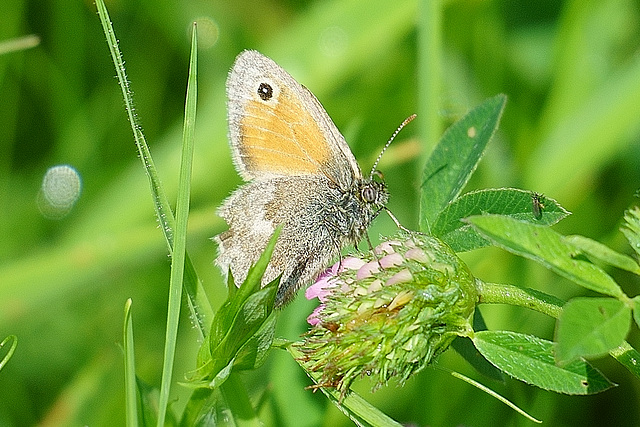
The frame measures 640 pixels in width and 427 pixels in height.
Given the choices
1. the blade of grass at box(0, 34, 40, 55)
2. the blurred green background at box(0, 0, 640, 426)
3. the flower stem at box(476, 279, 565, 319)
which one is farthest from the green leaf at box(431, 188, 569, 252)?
the blade of grass at box(0, 34, 40, 55)

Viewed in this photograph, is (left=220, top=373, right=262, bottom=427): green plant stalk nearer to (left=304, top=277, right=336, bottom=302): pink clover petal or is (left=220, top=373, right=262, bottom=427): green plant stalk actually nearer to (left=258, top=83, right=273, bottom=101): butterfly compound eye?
(left=304, top=277, right=336, bottom=302): pink clover petal

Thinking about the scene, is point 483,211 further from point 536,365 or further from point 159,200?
point 159,200

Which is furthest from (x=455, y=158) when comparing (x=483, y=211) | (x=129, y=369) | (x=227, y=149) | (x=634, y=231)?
(x=227, y=149)

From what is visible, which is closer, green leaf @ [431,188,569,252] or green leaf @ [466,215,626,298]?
green leaf @ [466,215,626,298]

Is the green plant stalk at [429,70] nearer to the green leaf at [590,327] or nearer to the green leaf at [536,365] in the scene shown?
the green leaf at [536,365]

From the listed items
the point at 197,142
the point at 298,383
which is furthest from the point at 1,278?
the point at 298,383
